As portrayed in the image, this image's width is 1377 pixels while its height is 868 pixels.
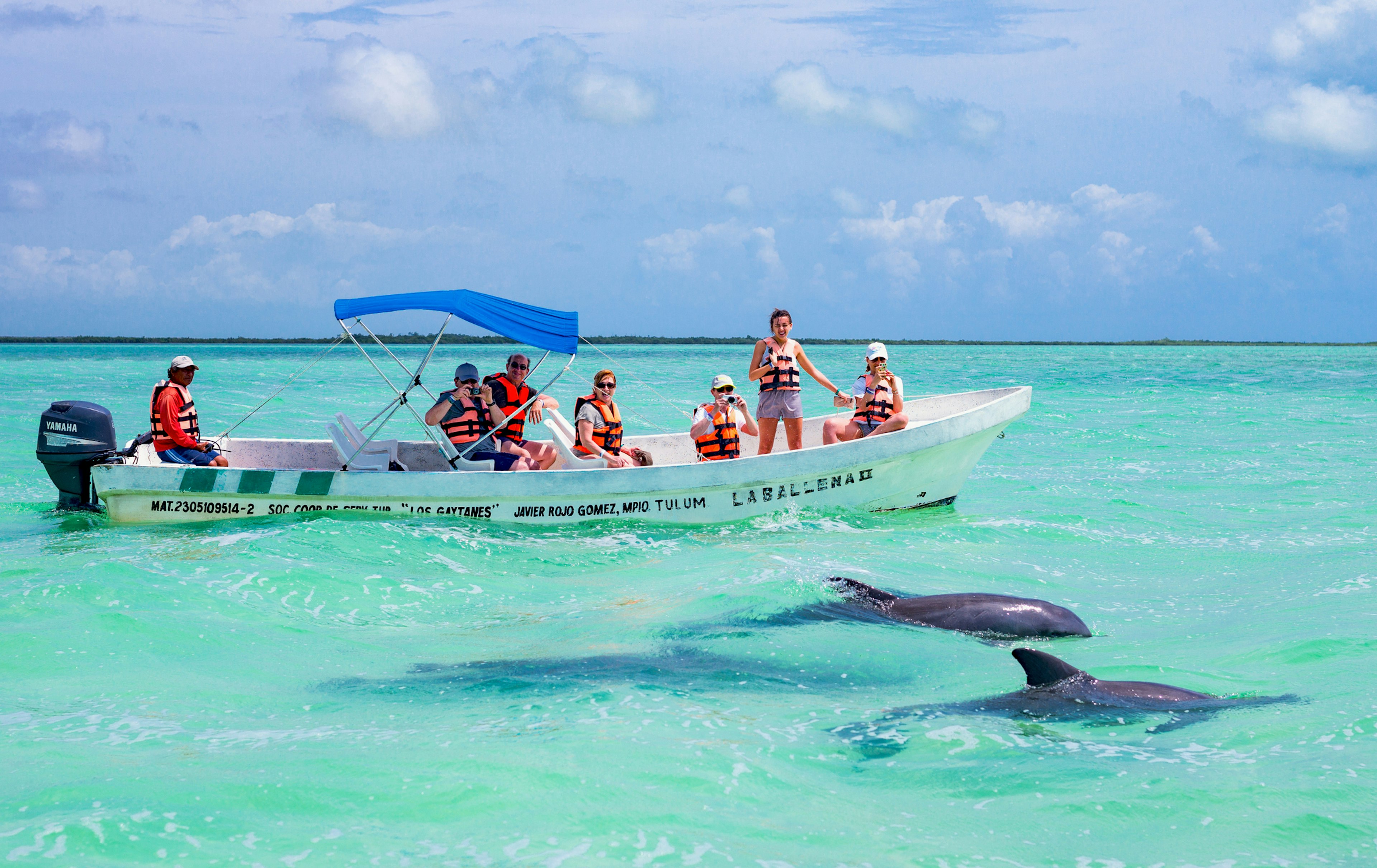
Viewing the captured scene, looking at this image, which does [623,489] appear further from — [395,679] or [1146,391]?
[1146,391]

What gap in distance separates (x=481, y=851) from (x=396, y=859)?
0.33m

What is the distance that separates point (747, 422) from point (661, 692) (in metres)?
6.35

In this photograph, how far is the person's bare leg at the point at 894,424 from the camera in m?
11.6

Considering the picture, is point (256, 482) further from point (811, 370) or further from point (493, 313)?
point (811, 370)

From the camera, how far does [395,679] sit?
6.25 meters

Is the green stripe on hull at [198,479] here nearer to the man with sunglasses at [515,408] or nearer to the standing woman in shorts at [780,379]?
the man with sunglasses at [515,408]

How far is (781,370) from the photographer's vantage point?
11547 millimetres

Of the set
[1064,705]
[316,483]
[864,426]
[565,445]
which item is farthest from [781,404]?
[1064,705]

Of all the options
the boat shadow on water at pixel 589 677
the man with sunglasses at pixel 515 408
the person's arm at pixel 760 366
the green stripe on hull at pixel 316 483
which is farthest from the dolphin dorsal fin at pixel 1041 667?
the green stripe on hull at pixel 316 483

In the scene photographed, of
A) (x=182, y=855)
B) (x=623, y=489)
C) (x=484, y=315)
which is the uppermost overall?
(x=484, y=315)

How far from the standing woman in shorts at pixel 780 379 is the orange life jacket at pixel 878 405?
0.29m

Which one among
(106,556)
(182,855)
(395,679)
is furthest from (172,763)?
(106,556)

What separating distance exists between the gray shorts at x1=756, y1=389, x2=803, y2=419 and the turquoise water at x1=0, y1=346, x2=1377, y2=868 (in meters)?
1.31

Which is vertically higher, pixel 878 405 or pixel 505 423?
pixel 878 405
